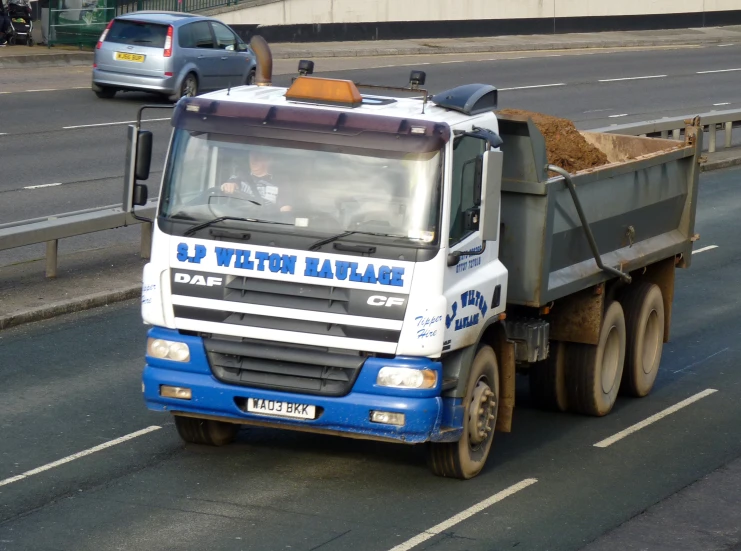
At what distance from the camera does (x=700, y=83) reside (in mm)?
37281

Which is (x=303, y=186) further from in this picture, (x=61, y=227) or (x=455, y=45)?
(x=455, y=45)

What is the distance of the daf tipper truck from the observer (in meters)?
8.18

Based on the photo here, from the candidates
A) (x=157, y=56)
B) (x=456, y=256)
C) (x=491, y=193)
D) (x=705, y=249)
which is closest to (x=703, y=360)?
(x=491, y=193)

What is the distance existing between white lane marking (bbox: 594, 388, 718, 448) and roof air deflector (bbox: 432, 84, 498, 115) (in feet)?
8.68

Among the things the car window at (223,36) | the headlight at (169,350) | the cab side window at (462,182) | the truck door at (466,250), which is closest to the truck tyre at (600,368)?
the truck door at (466,250)

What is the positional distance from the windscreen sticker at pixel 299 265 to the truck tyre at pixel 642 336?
3.73m

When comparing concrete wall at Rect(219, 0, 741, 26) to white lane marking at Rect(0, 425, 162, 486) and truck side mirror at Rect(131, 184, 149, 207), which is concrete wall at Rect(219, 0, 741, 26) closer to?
white lane marking at Rect(0, 425, 162, 486)

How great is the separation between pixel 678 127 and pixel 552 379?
1430cm

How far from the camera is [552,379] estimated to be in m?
10.7

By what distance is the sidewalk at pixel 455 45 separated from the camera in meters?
33.8

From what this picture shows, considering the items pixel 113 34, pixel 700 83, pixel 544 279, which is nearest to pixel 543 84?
pixel 700 83

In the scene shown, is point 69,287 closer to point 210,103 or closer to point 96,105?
point 210,103

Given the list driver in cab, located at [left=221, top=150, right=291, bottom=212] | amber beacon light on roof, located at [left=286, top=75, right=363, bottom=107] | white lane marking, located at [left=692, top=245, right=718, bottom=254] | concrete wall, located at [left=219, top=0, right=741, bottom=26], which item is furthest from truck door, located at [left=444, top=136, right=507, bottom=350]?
concrete wall, located at [left=219, top=0, right=741, bottom=26]

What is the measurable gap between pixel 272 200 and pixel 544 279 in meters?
2.01
